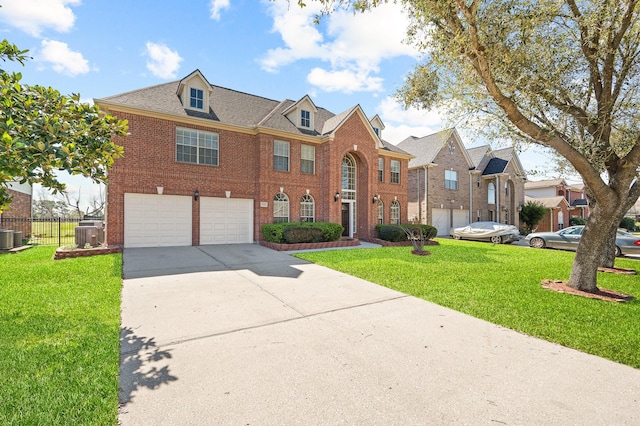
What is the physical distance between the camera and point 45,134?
12.5 feet

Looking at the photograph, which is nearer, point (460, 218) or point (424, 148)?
point (424, 148)

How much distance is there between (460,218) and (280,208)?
17.0 metres

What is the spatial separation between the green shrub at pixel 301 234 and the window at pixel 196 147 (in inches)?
195

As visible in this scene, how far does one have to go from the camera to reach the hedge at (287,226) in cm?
1367

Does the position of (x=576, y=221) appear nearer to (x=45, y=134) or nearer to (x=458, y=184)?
(x=458, y=184)

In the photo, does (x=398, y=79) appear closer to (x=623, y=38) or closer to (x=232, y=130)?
(x=623, y=38)

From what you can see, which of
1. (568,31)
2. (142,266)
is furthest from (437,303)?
(142,266)

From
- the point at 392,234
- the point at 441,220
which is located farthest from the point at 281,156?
the point at 441,220

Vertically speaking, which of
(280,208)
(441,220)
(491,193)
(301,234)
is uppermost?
(491,193)

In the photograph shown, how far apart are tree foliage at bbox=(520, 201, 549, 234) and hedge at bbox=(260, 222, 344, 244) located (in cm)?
2225

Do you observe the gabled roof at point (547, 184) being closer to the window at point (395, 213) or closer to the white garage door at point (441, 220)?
the white garage door at point (441, 220)

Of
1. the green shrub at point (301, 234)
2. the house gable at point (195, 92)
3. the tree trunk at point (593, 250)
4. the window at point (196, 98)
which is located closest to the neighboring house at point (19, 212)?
the house gable at point (195, 92)

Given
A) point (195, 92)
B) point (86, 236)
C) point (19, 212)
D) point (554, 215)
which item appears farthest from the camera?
point (554, 215)

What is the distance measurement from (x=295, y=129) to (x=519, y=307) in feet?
43.7
